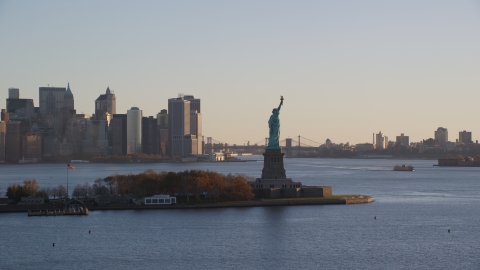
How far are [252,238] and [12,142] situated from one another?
164 metres

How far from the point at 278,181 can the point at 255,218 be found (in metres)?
8.80

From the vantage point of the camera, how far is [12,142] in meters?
197

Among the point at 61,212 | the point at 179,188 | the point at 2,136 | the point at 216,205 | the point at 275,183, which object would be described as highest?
the point at 2,136

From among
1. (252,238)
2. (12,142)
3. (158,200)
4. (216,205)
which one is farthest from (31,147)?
(252,238)

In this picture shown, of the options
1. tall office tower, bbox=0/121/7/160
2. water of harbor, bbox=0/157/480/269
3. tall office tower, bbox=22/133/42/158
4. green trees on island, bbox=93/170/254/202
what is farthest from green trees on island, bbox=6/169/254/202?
tall office tower, bbox=22/133/42/158

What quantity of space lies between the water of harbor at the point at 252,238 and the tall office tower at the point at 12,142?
14877cm

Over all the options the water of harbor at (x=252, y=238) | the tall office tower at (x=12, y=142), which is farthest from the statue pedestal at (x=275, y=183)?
the tall office tower at (x=12, y=142)

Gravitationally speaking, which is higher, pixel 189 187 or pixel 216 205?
pixel 189 187

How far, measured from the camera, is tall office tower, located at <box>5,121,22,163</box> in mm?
196000

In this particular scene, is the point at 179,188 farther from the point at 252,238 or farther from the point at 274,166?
the point at 252,238

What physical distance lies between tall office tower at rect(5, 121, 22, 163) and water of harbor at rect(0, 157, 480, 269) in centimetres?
14877

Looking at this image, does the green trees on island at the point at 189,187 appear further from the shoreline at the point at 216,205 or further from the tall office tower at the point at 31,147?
the tall office tower at the point at 31,147

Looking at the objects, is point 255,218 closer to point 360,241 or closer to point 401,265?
point 360,241

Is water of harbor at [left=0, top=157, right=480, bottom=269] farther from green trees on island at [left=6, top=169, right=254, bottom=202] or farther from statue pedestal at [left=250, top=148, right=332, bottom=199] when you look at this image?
green trees on island at [left=6, top=169, right=254, bottom=202]
